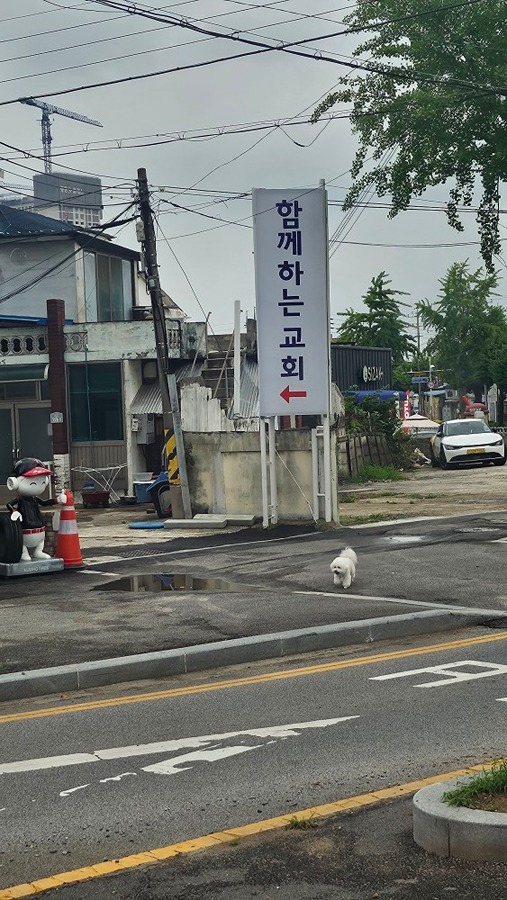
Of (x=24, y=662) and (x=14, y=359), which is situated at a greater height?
(x=14, y=359)

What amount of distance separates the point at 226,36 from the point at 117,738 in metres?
12.7

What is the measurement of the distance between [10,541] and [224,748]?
29.0ft

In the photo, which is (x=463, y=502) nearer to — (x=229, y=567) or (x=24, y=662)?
(x=229, y=567)

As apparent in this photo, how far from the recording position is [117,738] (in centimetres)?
764

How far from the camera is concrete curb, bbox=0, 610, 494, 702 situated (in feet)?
30.9

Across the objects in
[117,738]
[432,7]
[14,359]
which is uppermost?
[432,7]

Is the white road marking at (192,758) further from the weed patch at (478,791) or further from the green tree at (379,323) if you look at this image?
the green tree at (379,323)

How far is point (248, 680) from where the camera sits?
372 inches

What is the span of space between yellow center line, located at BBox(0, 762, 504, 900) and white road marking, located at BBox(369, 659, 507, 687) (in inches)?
96.2

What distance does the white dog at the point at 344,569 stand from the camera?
44.6 ft

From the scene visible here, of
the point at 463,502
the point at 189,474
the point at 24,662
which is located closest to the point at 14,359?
the point at 189,474

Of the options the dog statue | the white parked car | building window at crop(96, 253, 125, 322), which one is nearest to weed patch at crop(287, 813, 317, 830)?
the dog statue

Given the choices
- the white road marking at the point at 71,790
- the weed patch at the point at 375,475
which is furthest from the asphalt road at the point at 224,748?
the weed patch at the point at 375,475

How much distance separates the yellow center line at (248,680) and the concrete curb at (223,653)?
1.80 feet
